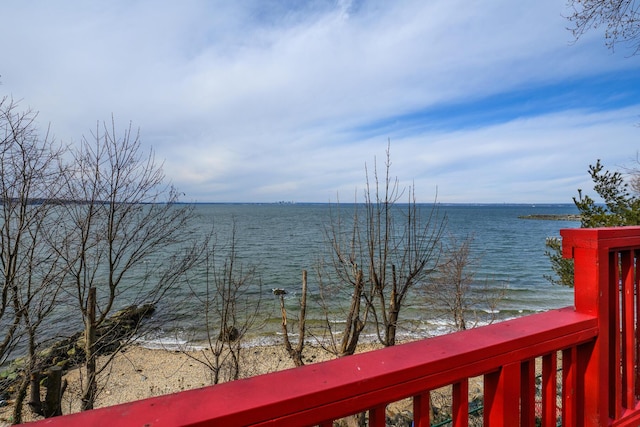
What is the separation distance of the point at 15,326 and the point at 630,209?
38.2 feet

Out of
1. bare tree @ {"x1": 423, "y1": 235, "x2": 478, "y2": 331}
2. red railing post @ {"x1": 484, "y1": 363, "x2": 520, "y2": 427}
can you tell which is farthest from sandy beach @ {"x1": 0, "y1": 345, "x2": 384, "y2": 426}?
red railing post @ {"x1": 484, "y1": 363, "x2": 520, "y2": 427}

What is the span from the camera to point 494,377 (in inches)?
53.2

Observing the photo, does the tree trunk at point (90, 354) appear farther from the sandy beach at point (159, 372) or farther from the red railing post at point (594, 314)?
the red railing post at point (594, 314)

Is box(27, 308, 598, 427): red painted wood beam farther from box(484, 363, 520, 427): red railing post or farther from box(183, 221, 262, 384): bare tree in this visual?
box(183, 221, 262, 384): bare tree

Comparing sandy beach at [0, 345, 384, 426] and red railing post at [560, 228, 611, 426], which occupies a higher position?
red railing post at [560, 228, 611, 426]

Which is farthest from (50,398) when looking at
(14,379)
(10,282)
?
(10,282)

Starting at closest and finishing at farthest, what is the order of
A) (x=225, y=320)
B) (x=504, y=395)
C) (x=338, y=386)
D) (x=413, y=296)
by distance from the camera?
(x=338, y=386) < (x=504, y=395) < (x=225, y=320) < (x=413, y=296)

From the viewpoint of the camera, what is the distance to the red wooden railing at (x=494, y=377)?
834 mm

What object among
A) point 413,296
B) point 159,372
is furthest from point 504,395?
point 413,296

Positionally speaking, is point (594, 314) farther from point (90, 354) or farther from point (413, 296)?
point (413, 296)

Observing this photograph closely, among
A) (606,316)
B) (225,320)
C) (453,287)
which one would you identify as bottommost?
(225,320)

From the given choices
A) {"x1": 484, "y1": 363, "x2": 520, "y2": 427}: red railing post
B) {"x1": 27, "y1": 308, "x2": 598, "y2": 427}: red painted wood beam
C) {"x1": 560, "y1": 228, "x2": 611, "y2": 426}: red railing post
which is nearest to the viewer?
{"x1": 27, "y1": 308, "x2": 598, "y2": 427}: red painted wood beam

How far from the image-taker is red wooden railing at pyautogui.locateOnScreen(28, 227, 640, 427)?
0.83 metres

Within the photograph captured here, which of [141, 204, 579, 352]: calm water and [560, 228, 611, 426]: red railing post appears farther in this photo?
[141, 204, 579, 352]: calm water
